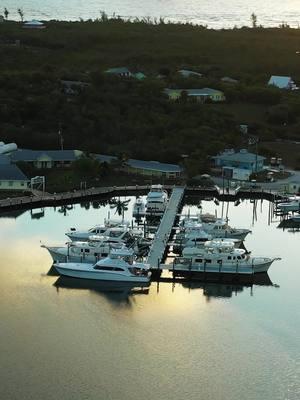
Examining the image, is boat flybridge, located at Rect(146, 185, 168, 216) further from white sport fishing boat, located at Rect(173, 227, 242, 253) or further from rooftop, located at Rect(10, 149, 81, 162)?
rooftop, located at Rect(10, 149, 81, 162)

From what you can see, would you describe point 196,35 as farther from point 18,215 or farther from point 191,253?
point 191,253

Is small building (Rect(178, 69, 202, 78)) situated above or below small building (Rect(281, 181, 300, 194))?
above

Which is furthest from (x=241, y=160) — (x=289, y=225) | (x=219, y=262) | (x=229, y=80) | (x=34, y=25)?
(x=34, y=25)

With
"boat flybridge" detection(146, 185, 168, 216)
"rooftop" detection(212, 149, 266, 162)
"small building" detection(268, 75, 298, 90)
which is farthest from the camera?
"small building" detection(268, 75, 298, 90)

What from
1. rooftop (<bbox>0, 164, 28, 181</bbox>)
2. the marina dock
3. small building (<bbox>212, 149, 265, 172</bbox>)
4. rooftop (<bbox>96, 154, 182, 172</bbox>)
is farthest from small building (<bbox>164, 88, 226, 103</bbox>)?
rooftop (<bbox>0, 164, 28, 181</bbox>)

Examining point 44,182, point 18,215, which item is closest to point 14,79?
point 44,182

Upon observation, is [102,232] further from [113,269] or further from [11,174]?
[11,174]

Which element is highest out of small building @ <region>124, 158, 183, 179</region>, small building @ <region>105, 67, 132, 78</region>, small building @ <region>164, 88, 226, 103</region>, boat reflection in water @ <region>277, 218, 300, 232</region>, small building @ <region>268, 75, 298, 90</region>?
small building @ <region>105, 67, 132, 78</region>
